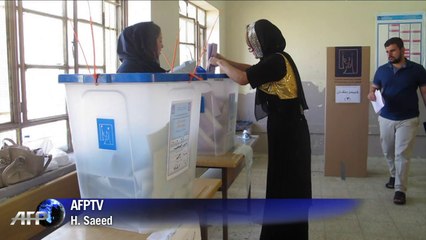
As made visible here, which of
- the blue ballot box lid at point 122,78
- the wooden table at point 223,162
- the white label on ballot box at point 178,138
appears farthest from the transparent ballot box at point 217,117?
the blue ballot box lid at point 122,78

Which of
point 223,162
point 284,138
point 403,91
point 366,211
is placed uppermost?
point 403,91

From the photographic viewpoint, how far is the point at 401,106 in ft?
12.0

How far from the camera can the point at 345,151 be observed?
4551 mm

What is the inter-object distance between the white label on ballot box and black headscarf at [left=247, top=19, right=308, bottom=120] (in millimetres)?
946

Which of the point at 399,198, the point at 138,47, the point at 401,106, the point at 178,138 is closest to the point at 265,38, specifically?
the point at 138,47

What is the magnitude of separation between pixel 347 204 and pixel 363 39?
2.70 metres

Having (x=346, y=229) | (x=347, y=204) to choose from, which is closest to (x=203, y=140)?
(x=346, y=229)

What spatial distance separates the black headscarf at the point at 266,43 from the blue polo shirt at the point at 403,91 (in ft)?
6.64

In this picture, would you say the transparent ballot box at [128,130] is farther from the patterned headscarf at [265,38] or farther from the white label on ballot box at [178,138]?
the patterned headscarf at [265,38]

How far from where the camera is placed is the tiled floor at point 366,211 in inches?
114

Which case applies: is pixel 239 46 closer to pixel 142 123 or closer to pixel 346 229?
pixel 346 229

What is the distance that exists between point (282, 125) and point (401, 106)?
2.12 metres

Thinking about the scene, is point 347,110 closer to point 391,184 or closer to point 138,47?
point 391,184

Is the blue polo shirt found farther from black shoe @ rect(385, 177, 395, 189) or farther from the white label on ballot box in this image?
the white label on ballot box
